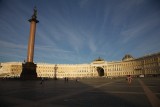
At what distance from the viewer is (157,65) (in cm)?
9988

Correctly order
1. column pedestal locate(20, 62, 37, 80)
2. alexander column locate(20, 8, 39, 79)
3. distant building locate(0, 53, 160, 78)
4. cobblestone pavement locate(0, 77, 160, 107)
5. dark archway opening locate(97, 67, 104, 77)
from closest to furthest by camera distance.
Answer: cobblestone pavement locate(0, 77, 160, 107) < column pedestal locate(20, 62, 37, 80) < alexander column locate(20, 8, 39, 79) < distant building locate(0, 53, 160, 78) < dark archway opening locate(97, 67, 104, 77)

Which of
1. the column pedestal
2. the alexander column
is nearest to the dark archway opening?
the alexander column

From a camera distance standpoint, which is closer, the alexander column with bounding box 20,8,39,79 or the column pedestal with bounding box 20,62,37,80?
the column pedestal with bounding box 20,62,37,80

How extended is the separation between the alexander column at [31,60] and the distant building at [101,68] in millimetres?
54245

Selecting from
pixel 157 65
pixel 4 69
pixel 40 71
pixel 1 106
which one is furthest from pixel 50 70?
pixel 1 106

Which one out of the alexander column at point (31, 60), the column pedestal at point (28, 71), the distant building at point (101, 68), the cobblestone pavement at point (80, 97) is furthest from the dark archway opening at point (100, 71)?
the cobblestone pavement at point (80, 97)

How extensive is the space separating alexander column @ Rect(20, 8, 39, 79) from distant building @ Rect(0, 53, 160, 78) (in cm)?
5424

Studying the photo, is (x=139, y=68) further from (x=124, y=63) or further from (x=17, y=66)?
(x=17, y=66)

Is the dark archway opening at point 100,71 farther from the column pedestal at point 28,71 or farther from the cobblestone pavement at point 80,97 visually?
the cobblestone pavement at point 80,97

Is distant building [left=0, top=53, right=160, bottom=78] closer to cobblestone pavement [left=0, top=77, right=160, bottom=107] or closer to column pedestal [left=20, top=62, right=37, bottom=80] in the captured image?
column pedestal [left=20, top=62, right=37, bottom=80]

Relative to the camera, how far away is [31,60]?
51969mm

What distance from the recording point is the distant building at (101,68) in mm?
108812

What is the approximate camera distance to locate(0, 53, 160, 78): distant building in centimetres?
10881

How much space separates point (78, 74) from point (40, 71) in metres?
36.5
